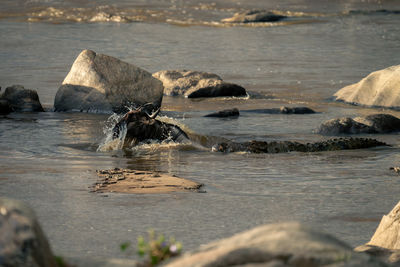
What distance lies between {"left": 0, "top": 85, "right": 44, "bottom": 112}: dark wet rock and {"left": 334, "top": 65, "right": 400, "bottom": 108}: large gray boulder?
19.0 ft

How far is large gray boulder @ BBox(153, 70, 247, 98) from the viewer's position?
16.9 metres

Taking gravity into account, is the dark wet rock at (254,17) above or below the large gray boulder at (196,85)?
above

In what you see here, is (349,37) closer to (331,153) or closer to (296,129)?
(296,129)

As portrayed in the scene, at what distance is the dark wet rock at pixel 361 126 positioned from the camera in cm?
1256

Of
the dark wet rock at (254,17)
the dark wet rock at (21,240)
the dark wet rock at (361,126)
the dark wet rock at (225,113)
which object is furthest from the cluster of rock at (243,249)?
the dark wet rock at (254,17)

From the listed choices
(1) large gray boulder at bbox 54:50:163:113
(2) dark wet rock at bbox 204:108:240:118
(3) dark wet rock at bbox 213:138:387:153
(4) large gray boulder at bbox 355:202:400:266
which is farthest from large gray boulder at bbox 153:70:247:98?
(4) large gray boulder at bbox 355:202:400:266

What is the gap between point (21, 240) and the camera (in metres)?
3.54

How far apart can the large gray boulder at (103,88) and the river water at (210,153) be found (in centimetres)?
46

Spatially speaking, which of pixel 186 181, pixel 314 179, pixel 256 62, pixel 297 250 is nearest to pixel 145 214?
pixel 186 181

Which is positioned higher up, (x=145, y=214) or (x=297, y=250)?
(x=297, y=250)

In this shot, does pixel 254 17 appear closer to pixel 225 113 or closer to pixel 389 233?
pixel 225 113

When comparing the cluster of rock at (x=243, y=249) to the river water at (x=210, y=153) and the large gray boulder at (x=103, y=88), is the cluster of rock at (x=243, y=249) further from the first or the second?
the large gray boulder at (x=103, y=88)

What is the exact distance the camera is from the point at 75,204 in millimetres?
7578

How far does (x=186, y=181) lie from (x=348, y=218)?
7.00 ft
